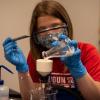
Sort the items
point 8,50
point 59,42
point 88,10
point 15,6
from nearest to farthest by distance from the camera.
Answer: point 59,42 < point 8,50 < point 15,6 < point 88,10

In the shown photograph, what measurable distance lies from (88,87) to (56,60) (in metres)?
0.30

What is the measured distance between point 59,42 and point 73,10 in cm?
138

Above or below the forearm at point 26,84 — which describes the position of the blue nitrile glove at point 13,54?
above

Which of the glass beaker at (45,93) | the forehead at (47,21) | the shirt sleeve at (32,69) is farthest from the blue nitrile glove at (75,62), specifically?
the shirt sleeve at (32,69)

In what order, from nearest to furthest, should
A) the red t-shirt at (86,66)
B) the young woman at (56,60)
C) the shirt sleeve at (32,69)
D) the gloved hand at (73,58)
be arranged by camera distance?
the gloved hand at (73,58) → the young woman at (56,60) → the red t-shirt at (86,66) → the shirt sleeve at (32,69)

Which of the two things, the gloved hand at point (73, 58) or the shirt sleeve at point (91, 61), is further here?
the shirt sleeve at point (91, 61)

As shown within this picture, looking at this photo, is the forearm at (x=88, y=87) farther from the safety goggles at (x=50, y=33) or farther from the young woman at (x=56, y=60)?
the safety goggles at (x=50, y=33)

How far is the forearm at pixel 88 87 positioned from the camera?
3.72 feet

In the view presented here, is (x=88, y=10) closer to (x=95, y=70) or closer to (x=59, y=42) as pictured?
(x=95, y=70)

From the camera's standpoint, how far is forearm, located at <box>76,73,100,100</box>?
1.13 m

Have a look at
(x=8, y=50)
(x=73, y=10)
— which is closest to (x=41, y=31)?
(x=8, y=50)

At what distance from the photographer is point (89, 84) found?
115cm

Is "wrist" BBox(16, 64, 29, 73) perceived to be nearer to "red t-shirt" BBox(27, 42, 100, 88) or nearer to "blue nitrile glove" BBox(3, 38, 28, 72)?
"blue nitrile glove" BBox(3, 38, 28, 72)

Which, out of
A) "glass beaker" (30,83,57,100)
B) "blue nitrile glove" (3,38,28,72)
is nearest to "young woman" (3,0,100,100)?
"blue nitrile glove" (3,38,28,72)
